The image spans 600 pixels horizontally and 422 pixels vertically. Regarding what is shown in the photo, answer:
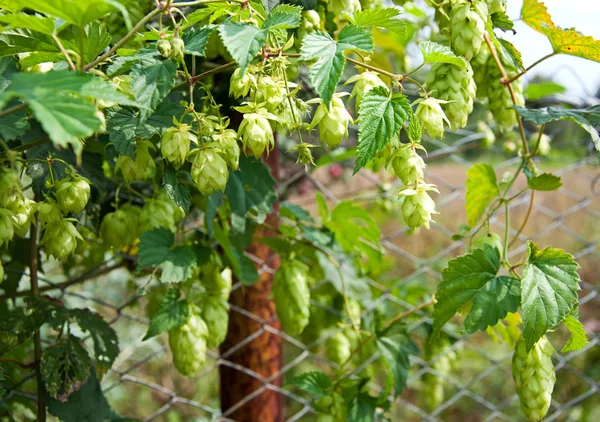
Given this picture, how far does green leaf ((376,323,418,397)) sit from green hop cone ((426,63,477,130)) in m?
0.59

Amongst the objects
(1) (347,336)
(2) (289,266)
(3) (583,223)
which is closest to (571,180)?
(3) (583,223)

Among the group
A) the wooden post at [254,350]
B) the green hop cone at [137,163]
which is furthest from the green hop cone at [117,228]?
the wooden post at [254,350]

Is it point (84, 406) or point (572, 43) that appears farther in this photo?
point (84, 406)

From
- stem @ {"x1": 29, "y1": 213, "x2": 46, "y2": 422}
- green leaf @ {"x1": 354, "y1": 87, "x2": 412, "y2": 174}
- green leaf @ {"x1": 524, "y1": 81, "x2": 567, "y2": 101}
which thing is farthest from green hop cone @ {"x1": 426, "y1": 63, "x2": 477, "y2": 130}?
green leaf @ {"x1": 524, "y1": 81, "x2": 567, "y2": 101}

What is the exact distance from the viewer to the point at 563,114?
35.3 inches

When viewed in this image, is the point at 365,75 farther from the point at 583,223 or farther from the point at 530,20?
the point at 583,223

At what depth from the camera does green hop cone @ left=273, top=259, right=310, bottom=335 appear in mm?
1189

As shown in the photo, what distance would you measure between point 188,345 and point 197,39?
55 cm

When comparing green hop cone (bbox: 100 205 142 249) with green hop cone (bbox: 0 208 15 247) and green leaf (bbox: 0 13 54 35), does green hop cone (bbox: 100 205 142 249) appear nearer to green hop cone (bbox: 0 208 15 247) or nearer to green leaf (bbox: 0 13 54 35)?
green hop cone (bbox: 0 208 15 247)

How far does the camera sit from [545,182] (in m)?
Result: 0.99

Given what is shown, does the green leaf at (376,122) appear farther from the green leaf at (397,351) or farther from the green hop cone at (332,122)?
the green leaf at (397,351)

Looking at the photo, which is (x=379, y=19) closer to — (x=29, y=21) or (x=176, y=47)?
(x=176, y=47)

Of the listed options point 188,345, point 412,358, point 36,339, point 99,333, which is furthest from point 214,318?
point 412,358

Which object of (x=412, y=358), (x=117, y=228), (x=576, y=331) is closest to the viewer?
(x=576, y=331)
